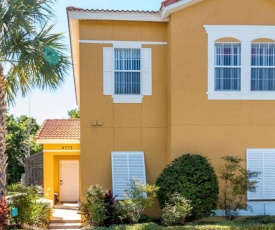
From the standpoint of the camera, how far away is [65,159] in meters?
23.2

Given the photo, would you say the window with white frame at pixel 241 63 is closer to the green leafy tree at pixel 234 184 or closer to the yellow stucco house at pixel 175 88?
the yellow stucco house at pixel 175 88

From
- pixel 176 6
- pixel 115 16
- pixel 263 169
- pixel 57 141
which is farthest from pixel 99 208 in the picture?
pixel 57 141

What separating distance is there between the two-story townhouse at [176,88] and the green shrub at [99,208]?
109 cm

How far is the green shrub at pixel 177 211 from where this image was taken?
12641 millimetres

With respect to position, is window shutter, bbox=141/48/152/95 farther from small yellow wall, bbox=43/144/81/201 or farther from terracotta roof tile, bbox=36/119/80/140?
small yellow wall, bbox=43/144/81/201

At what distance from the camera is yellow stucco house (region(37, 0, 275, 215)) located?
1464cm

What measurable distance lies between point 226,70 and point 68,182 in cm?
1224

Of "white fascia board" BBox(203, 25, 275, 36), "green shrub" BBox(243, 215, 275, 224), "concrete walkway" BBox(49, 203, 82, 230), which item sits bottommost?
"concrete walkway" BBox(49, 203, 82, 230)

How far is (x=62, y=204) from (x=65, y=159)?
245 centimetres

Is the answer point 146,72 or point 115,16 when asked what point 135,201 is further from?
point 115,16

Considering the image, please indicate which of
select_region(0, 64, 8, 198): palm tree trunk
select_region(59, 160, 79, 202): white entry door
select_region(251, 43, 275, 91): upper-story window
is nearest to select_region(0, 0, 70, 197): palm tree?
select_region(0, 64, 8, 198): palm tree trunk

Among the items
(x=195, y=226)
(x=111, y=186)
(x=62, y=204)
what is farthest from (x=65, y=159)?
(x=195, y=226)

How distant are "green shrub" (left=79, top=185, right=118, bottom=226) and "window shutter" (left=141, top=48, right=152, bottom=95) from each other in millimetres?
3970

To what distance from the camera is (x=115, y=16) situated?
15047 millimetres
